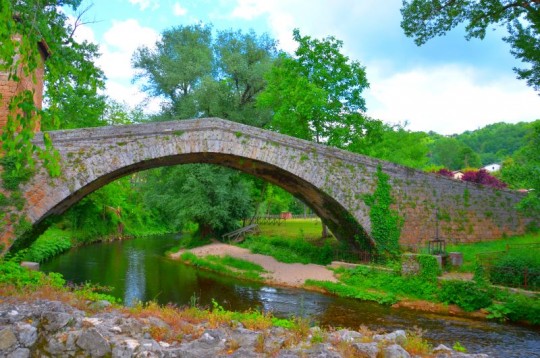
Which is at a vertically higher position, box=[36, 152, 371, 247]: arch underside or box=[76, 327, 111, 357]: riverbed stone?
box=[36, 152, 371, 247]: arch underside

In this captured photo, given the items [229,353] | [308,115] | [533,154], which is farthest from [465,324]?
[308,115]

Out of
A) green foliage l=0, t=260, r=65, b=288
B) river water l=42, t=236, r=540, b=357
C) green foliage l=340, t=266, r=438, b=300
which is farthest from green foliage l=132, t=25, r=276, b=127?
green foliage l=0, t=260, r=65, b=288

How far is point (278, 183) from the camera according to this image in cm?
1678

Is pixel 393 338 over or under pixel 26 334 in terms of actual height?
under

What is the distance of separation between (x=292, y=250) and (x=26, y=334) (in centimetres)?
1409

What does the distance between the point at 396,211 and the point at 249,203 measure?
38.3 feet

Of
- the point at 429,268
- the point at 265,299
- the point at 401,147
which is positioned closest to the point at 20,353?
the point at 265,299

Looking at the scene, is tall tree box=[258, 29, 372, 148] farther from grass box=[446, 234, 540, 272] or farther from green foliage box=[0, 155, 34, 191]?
green foliage box=[0, 155, 34, 191]

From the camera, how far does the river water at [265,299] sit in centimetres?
905

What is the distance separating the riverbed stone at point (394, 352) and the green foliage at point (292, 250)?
38.2 feet

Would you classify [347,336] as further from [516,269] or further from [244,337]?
[516,269]

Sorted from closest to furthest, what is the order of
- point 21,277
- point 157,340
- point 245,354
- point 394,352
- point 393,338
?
point 394,352
point 245,354
point 157,340
point 393,338
point 21,277

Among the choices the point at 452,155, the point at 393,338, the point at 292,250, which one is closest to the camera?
the point at 393,338

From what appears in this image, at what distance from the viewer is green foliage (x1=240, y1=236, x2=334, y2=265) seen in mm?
17594
